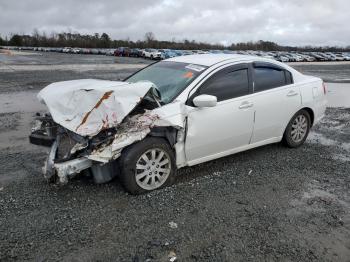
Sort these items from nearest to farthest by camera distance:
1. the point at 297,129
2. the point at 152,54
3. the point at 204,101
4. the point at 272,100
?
1. the point at 204,101
2. the point at 272,100
3. the point at 297,129
4. the point at 152,54

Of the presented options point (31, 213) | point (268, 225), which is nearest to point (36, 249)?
point (31, 213)

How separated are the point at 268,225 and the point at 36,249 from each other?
2.31 meters

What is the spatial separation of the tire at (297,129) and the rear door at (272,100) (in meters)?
0.17

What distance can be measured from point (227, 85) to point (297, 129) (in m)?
1.90

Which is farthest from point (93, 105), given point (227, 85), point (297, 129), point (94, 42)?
point (94, 42)

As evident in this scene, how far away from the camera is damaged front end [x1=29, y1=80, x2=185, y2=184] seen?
395cm

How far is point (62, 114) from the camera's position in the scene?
4113mm

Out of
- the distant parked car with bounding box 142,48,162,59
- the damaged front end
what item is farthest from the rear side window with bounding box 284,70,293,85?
the distant parked car with bounding box 142,48,162,59

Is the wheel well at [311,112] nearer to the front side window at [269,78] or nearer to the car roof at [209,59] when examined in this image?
the front side window at [269,78]

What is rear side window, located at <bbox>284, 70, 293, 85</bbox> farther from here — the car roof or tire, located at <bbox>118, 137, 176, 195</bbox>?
tire, located at <bbox>118, 137, 176, 195</bbox>

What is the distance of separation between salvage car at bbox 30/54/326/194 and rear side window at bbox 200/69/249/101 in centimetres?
1

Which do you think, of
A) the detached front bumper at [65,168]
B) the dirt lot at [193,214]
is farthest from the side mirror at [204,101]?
the detached front bumper at [65,168]

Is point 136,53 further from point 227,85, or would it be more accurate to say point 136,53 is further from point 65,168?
point 65,168

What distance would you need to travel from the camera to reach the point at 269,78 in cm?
550
